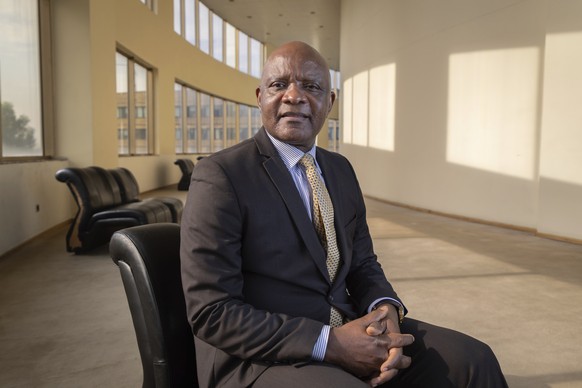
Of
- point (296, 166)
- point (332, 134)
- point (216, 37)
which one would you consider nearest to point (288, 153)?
point (296, 166)

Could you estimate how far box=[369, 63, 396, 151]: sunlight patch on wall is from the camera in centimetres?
1059

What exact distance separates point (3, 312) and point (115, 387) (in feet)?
4.94

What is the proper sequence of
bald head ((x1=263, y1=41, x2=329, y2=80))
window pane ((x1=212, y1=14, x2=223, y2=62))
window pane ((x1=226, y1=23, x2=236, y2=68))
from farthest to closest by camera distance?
window pane ((x1=226, y1=23, x2=236, y2=68)) → window pane ((x1=212, y1=14, x2=223, y2=62)) → bald head ((x1=263, y1=41, x2=329, y2=80))

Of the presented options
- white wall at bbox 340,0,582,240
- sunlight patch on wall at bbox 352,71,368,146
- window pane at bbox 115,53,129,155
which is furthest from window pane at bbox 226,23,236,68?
white wall at bbox 340,0,582,240

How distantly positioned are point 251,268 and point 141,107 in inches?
452

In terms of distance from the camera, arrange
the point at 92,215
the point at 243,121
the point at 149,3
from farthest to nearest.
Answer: the point at 243,121 → the point at 149,3 → the point at 92,215

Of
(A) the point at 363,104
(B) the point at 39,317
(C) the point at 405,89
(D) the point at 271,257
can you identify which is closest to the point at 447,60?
(C) the point at 405,89

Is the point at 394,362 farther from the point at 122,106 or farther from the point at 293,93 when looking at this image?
the point at 122,106

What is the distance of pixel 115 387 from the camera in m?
2.22

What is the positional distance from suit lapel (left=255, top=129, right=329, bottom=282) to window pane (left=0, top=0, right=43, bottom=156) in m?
5.08

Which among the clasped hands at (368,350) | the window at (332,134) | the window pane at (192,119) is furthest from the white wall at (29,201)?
the window at (332,134)

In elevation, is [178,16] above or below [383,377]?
above

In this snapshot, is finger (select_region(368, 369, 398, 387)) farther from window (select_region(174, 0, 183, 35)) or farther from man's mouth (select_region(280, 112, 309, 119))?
window (select_region(174, 0, 183, 35))

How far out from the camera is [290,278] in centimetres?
132
